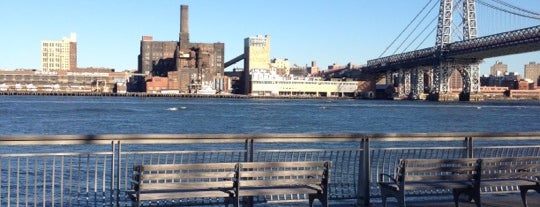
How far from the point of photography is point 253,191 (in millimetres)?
6047

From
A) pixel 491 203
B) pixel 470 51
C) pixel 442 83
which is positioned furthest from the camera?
pixel 442 83

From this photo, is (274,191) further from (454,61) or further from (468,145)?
(454,61)

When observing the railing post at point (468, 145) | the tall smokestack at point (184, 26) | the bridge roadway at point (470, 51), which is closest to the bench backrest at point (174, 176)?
the railing post at point (468, 145)

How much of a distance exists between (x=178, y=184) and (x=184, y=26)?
17386 cm

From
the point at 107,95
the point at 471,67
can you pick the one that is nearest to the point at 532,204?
the point at 471,67

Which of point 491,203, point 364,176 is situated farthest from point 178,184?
point 491,203

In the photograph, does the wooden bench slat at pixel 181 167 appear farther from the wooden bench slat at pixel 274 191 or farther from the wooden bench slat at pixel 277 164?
the wooden bench slat at pixel 274 191

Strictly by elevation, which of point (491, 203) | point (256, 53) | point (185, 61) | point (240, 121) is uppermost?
point (256, 53)

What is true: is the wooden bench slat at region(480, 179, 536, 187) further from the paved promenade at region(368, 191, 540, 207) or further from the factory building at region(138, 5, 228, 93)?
the factory building at region(138, 5, 228, 93)

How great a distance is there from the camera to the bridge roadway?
7519 centimetres

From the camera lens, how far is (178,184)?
5.77 m

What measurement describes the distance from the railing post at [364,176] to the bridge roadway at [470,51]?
6965 cm

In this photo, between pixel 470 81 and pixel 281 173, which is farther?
pixel 470 81

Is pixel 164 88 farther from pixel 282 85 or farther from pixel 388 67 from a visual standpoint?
pixel 388 67
